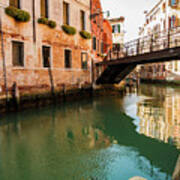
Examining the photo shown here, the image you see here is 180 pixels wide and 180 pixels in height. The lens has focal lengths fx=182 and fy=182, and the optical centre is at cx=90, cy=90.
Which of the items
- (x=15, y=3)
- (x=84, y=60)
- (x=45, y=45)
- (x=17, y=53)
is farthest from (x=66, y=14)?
(x=17, y=53)

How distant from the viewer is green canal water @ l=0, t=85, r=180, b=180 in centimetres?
388

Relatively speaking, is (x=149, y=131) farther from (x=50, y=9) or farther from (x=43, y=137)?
(x=50, y=9)

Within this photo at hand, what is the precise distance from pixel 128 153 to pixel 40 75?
7888 mm

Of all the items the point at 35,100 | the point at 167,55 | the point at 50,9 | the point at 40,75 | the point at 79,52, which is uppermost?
the point at 50,9

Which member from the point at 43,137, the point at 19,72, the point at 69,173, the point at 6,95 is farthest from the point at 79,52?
the point at 69,173

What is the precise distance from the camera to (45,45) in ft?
37.1

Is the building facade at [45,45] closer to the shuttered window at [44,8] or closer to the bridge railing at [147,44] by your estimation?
the shuttered window at [44,8]

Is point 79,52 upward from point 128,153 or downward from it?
upward

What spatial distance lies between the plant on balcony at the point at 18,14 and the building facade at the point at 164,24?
1870 cm

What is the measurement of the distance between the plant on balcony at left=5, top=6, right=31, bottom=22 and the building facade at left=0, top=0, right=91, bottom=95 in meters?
0.05

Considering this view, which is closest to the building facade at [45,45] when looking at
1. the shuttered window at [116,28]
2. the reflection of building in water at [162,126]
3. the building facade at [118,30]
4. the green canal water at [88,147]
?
the green canal water at [88,147]

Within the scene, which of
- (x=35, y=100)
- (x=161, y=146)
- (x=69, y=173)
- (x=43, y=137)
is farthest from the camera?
(x=35, y=100)

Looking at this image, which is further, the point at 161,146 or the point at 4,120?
the point at 4,120

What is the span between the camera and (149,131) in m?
6.43
